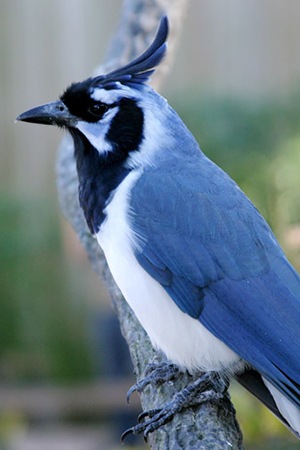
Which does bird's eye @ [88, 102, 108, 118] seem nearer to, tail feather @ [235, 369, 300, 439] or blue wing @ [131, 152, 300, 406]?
blue wing @ [131, 152, 300, 406]

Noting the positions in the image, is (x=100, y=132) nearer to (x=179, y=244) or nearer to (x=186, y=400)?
(x=179, y=244)

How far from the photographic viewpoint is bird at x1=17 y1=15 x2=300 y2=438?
1.71m


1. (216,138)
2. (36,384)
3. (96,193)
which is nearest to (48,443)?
(36,384)

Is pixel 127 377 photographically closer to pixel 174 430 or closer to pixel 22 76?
pixel 22 76

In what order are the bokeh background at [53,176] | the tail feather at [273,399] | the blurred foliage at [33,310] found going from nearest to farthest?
1. the tail feather at [273,399]
2. the bokeh background at [53,176]
3. the blurred foliage at [33,310]

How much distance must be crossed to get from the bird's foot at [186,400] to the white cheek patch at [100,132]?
479 mm

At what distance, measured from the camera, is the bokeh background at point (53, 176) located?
335 cm

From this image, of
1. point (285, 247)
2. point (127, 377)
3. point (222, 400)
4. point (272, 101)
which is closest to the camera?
point (222, 400)

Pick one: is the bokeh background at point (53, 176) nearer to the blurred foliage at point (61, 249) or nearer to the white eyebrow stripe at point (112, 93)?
the blurred foliage at point (61, 249)

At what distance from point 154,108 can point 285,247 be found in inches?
46.3

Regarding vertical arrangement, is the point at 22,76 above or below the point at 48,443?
above

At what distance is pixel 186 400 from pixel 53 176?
3.84m

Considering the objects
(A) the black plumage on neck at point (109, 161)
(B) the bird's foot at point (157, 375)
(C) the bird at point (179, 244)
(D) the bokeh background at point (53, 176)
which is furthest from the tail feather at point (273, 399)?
(D) the bokeh background at point (53, 176)

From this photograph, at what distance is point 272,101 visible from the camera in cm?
381
